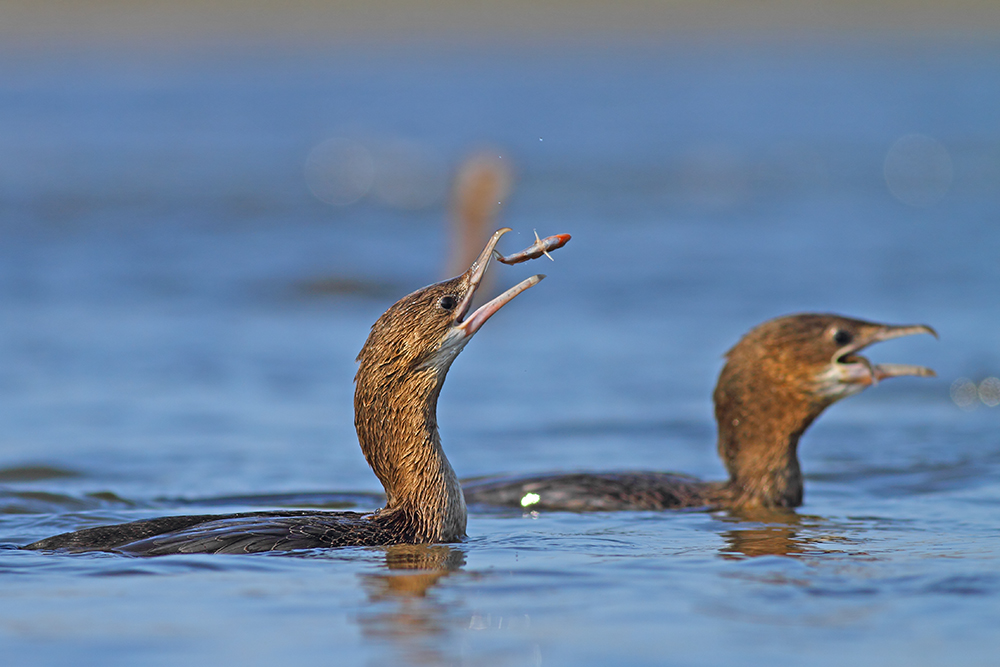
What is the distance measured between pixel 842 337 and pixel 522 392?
147 inches

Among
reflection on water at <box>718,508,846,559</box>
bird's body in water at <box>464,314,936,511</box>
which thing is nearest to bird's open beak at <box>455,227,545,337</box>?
reflection on water at <box>718,508,846,559</box>

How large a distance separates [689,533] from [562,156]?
22351 millimetres

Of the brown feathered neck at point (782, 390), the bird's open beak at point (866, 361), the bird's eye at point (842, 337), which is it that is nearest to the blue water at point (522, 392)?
the brown feathered neck at point (782, 390)

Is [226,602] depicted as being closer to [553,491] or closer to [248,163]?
[553,491]

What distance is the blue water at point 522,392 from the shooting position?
4949mm

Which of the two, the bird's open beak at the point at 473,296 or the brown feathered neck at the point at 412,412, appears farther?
the brown feathered neck at the point at 412,412

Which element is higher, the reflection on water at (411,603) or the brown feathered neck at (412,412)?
the brown feathered neck at (412,412)

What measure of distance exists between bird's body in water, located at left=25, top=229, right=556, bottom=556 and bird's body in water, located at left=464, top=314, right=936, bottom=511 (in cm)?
133

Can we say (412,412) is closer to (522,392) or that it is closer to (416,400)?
(416,400)

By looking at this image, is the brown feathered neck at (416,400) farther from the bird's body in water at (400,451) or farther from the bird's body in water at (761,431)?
the bird's body in water at (761,431)

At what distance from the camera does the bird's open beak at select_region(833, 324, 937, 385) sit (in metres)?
7.37

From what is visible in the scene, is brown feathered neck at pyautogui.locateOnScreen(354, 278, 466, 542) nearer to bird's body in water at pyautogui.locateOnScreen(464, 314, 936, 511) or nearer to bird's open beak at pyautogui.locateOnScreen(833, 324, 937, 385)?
bird's body in water at pyautogui.locateOnScreen(464, 314, 936, 511)

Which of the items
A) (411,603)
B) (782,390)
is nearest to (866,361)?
(782,390)

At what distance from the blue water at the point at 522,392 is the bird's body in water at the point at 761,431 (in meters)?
0.35
